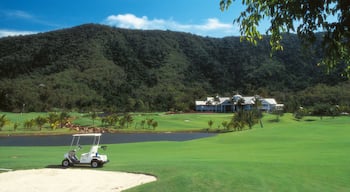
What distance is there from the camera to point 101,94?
145 m

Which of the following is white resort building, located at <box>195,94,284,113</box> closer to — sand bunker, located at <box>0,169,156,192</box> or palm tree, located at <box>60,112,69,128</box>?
palm tree, located at <box>60,112,69,128</box>

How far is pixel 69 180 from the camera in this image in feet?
47.9

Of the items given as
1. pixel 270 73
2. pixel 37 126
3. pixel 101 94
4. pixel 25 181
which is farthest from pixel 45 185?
pixel 270 73

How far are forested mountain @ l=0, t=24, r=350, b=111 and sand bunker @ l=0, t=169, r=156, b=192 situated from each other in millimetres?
103442

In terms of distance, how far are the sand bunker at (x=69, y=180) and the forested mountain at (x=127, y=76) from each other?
339ft

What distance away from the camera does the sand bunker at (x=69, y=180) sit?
43.3 feet

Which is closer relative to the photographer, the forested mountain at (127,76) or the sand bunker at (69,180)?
the sand bunker at (69,180)

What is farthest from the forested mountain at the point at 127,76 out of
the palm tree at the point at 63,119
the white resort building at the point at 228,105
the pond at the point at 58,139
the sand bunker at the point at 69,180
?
the sand bunker at the point at 69,180

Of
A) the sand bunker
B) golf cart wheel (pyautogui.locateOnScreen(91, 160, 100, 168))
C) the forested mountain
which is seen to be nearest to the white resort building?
the forested mountain

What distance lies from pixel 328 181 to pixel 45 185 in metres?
10.5

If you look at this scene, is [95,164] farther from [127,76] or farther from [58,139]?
[127,76]

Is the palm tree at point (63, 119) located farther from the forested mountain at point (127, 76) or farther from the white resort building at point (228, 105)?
the white resort building at point (228, 105)

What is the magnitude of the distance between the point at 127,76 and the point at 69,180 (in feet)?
527

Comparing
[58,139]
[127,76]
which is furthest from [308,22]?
[127,76]
